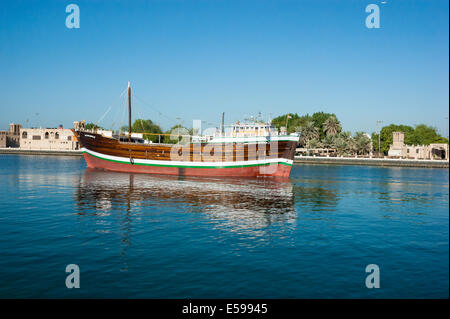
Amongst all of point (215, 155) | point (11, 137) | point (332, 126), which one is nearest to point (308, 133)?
point (332, 126)

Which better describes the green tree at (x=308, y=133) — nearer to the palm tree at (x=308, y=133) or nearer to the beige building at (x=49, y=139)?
the palm tree at (x=308, y=133)

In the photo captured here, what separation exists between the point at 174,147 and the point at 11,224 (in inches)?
1135

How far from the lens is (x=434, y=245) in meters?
15.3

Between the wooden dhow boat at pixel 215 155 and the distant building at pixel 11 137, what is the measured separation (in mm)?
123358

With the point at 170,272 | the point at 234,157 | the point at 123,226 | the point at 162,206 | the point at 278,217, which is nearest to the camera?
the point at 170,272

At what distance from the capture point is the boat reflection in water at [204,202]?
1994 centimetres

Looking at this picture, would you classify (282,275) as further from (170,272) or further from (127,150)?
(127,150)

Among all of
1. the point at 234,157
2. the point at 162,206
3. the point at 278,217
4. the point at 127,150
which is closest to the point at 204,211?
the point at 162,206

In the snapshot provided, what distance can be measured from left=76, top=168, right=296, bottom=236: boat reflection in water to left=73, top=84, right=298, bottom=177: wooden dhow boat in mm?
10562

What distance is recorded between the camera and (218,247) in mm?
14469

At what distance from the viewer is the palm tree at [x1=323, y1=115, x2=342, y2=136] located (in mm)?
117875

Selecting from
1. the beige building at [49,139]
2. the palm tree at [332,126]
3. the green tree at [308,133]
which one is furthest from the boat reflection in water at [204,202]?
the beige building at [49,139]

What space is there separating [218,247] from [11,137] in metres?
168

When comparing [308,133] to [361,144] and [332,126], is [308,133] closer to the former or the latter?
[332,126]
